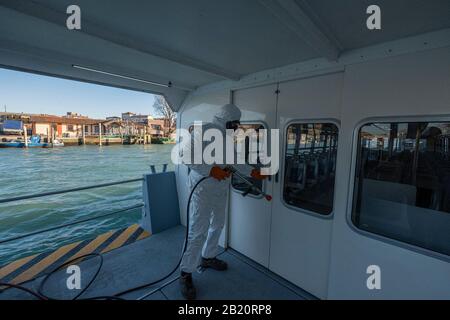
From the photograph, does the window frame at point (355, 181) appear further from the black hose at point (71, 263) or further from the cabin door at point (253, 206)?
the black hose at point (71, 263)

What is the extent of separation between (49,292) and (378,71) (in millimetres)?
3242

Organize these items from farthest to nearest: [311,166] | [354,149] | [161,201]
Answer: [161,201], [311,166], [354,149]

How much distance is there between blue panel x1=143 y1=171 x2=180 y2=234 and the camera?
3.04 metres

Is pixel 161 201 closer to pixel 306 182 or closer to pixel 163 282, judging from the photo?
pixel 163 282

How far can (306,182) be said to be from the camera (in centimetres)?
194

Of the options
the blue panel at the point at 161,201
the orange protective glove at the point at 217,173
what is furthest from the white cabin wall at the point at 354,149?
the blue panel at the point at 161,201

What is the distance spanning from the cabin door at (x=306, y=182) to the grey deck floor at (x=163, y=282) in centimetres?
20

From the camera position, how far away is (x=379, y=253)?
1439mm

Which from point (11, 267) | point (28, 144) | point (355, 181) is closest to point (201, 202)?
point (355, 181)

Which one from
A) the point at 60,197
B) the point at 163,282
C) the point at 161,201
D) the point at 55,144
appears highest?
the point at 55,144

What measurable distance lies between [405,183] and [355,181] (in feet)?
0.93

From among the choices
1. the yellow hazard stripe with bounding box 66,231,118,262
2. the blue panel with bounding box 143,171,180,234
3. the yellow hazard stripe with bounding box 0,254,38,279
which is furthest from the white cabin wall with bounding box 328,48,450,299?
the yellow hazard stripe with bounding box 0,254,38,279

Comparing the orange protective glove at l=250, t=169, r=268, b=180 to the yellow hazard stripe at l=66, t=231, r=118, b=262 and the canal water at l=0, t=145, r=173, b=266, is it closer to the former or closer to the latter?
the canal water at l=0, t=145, r=173, b=266
